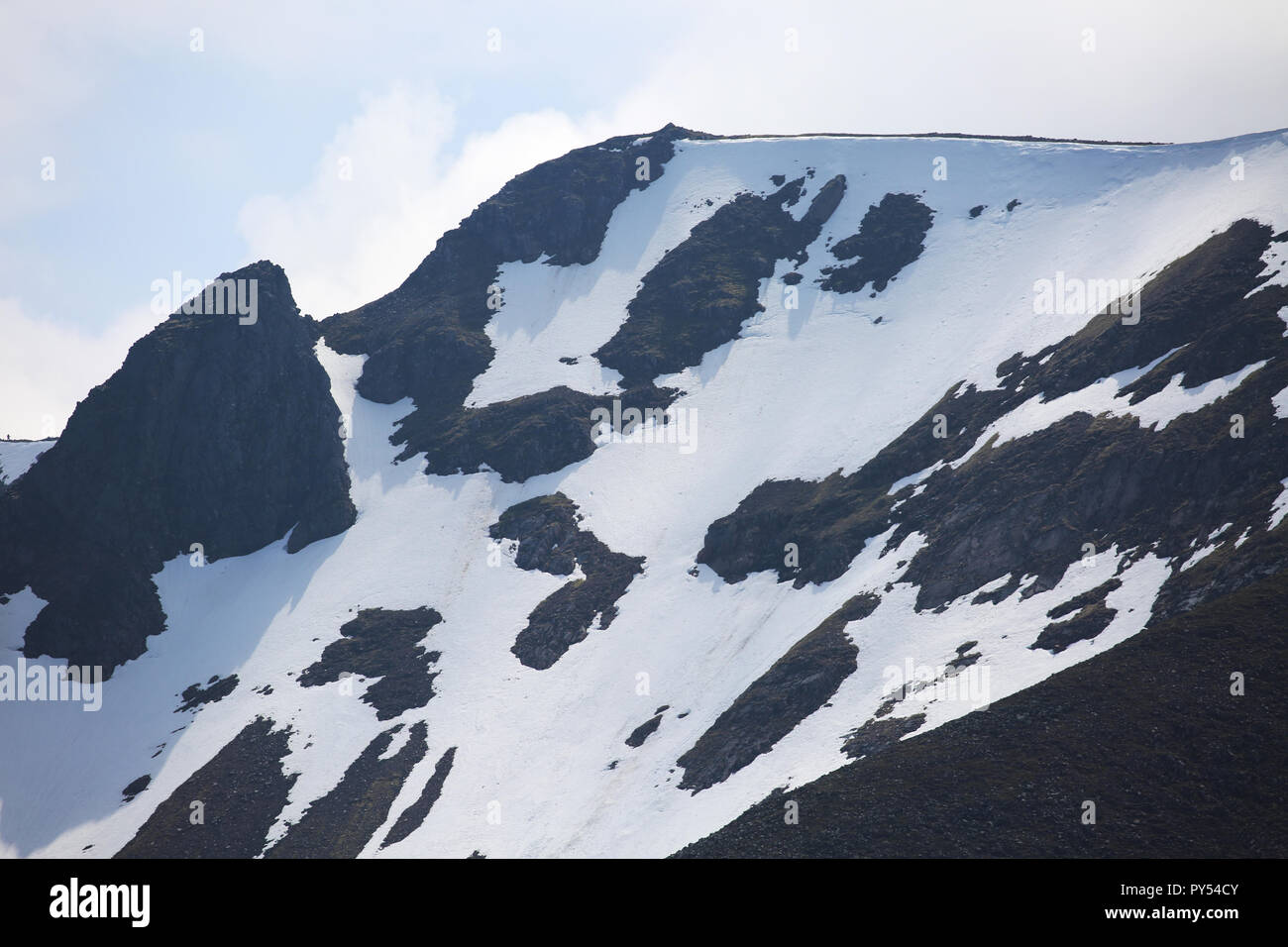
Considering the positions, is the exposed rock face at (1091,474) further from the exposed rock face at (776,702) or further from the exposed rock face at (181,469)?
the exposed rock face at (181,469)

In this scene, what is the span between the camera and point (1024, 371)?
73.0 metres

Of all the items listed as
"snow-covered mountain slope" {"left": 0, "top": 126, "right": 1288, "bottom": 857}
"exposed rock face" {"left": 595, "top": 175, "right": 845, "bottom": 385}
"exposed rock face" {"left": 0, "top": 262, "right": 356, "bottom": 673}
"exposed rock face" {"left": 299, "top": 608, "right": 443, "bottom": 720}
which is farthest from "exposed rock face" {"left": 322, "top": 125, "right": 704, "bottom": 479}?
"exposed rock face" {"left": 299, "top": 608, "right": 443, "bottom": 720}

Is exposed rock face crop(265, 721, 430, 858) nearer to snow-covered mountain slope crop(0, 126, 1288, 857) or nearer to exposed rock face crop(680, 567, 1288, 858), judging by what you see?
snow-covered mountain slope crop(0, 126, 1288, 857)

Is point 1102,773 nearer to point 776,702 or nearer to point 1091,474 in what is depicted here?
point 776,702

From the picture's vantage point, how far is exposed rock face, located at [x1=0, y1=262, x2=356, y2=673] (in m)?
90.4

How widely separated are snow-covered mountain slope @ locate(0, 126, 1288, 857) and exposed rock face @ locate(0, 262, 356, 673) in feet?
2.13

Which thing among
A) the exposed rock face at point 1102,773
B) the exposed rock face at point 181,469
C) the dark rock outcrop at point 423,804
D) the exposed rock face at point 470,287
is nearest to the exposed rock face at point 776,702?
the exposed rock face at point 1102,773

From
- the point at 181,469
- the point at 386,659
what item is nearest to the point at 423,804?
the point at 386,659

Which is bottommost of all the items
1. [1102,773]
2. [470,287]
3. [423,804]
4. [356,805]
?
[423,804]

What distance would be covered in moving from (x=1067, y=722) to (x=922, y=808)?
689 centimetres

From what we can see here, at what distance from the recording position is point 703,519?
82.8 metres

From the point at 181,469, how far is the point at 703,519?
53783mm
